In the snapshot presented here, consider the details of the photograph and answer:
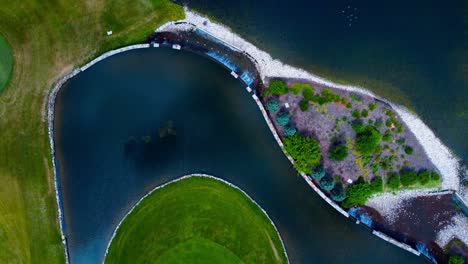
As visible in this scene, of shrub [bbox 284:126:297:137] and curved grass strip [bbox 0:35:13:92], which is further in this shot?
shrub [bbox 284:126:297:137]

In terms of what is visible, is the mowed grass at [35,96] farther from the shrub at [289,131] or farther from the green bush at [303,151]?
the green bush at [303,151]

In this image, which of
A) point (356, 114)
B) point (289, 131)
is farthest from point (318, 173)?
point (356, 114)

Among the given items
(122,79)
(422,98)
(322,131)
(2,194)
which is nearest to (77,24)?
(122,79)

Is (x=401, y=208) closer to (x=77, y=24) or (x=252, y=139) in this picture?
(x=252, y=139)

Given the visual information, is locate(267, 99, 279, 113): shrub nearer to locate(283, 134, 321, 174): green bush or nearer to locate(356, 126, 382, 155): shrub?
locate(283, 134, 321, 174): green bush

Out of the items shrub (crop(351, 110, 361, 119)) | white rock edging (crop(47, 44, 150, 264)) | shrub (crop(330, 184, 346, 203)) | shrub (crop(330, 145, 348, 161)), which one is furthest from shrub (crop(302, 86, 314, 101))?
white rock edging (crop(47, 44, 150, 264))

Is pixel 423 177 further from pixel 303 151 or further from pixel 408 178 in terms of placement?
pixel 303 151

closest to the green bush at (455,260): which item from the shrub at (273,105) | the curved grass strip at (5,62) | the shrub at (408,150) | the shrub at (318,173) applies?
the shrub at (408,150)
